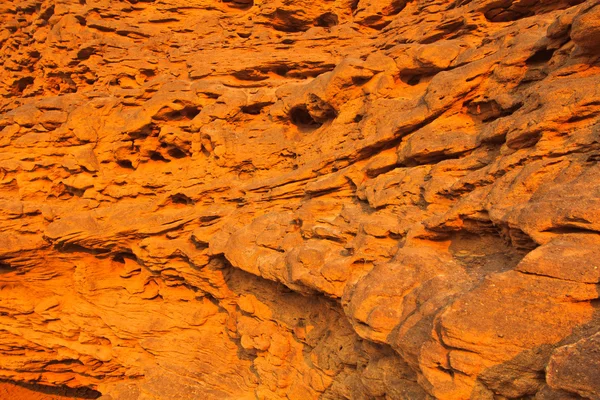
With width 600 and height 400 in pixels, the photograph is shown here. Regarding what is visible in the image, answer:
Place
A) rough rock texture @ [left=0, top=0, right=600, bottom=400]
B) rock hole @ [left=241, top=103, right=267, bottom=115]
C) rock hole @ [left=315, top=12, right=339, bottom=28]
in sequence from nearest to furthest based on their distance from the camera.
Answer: rough rock texture @ [left=0, top=0, right=600, bottom=400], rock hole @ [left=241, top=103, right=267, bottom=115], rock hole @ [left=315, top=12, right=339, bottom=28]

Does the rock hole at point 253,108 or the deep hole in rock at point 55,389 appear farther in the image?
the deep hole in rock at point 55,389

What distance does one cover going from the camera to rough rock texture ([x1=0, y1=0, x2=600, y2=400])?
253 inches

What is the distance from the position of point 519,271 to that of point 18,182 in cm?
1788

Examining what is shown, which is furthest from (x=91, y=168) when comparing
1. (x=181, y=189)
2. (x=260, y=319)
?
(x=260, y=319)

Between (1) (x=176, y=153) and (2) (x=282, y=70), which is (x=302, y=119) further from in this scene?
(1) (x=176, y=153)

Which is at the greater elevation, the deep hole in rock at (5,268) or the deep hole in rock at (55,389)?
the deep hole in rock at (5,268)

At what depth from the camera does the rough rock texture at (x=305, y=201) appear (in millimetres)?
6414

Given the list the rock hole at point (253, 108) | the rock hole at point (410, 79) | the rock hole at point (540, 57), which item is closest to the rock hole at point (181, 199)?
the rock hole at point (253, 108)

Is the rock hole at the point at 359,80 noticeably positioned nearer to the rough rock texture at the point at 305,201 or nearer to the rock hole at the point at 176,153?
the rough rock texture at the point at 305,201

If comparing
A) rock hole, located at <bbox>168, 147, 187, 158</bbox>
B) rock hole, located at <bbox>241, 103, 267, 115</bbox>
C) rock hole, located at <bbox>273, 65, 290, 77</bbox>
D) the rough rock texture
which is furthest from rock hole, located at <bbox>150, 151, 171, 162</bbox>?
rock hole, located at <bbox>273, 65, 290, 77</bbox>

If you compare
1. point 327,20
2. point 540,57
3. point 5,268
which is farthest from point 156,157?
point 540,57

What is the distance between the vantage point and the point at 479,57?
11328 millimetres

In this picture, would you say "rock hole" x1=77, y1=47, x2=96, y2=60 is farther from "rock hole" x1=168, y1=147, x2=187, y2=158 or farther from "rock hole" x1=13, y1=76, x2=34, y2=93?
"rock hole" x1=168, y1=147, x2=187, y2=158

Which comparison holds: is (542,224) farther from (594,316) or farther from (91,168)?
(91,168)
